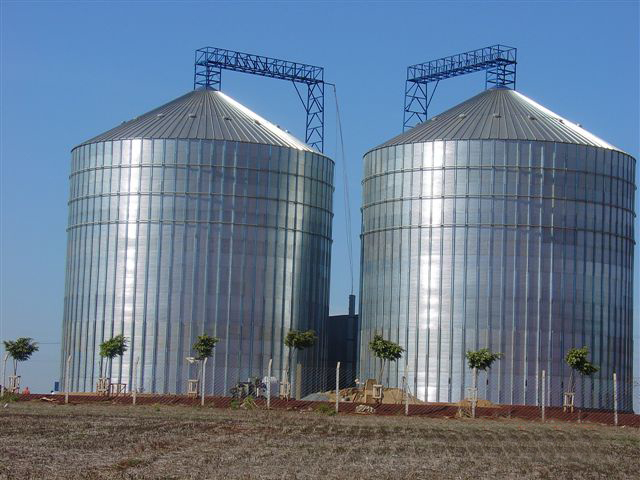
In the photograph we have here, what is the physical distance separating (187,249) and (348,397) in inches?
648

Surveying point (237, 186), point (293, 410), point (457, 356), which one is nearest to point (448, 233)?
point (457, 356)

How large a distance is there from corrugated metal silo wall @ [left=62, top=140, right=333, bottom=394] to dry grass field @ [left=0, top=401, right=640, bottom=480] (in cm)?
2737

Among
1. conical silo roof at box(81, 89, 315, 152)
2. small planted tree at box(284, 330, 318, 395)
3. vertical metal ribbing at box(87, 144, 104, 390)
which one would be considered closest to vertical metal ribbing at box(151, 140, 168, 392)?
conical silo roof at box(81, 89, 315, 152)

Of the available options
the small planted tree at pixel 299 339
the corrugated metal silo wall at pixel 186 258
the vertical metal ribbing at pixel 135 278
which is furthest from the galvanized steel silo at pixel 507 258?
the vertical metal ribbing at pixel 135 278

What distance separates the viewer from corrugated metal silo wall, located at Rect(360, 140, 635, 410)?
282 ft

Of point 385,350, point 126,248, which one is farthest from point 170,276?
point 385,350

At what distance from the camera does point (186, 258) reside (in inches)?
3610

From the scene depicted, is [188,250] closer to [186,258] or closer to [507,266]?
[186,258]

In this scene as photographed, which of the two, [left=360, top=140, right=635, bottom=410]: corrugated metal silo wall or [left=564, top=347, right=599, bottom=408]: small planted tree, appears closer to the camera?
[left=564, top=347, right=599, bottom=408]: small planted tree

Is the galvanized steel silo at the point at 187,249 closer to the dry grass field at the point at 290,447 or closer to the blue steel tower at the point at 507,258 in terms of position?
the blue steel tower at the point at 507,258

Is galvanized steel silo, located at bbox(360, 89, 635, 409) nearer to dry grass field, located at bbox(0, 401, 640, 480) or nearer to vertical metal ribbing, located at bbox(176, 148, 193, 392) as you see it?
vertical metal ribbing, located at bbox(176, 148, 193, 392)

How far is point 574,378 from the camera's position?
86.1m

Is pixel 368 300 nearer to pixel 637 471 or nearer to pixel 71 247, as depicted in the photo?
pixel 71 247

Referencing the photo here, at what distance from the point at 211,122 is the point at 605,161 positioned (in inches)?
1068
